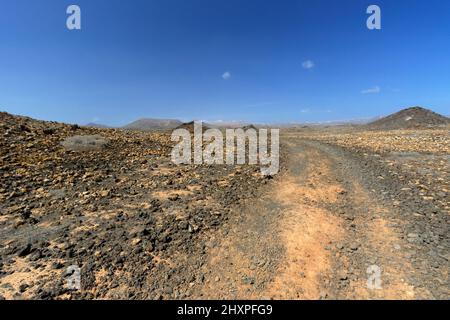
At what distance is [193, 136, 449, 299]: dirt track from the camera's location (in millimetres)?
4742

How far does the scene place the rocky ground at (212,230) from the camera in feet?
15.9

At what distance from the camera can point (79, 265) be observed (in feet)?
17.3

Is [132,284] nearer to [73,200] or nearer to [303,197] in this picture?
[73,200]

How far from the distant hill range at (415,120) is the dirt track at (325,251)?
4644 centimetres

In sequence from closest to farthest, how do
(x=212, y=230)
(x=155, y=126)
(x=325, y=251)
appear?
A: (x=325, y=251) < (x=212, y=230) < (x=155, y=126)

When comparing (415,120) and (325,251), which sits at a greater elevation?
(415,120)

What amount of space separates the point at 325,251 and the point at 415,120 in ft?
186

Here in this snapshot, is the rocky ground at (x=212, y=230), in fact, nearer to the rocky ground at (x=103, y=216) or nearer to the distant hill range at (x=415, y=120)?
the rocky ground at (x=103, y=216)

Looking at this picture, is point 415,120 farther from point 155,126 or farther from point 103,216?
point 155,126

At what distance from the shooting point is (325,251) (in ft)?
19.4

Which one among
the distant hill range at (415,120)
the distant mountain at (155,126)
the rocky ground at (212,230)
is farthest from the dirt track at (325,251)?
the distant mountain at (155,126)

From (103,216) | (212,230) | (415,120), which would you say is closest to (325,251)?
(212,230)

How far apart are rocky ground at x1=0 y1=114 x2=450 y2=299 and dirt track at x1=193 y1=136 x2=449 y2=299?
25 mm

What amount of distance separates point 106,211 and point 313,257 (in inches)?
222
